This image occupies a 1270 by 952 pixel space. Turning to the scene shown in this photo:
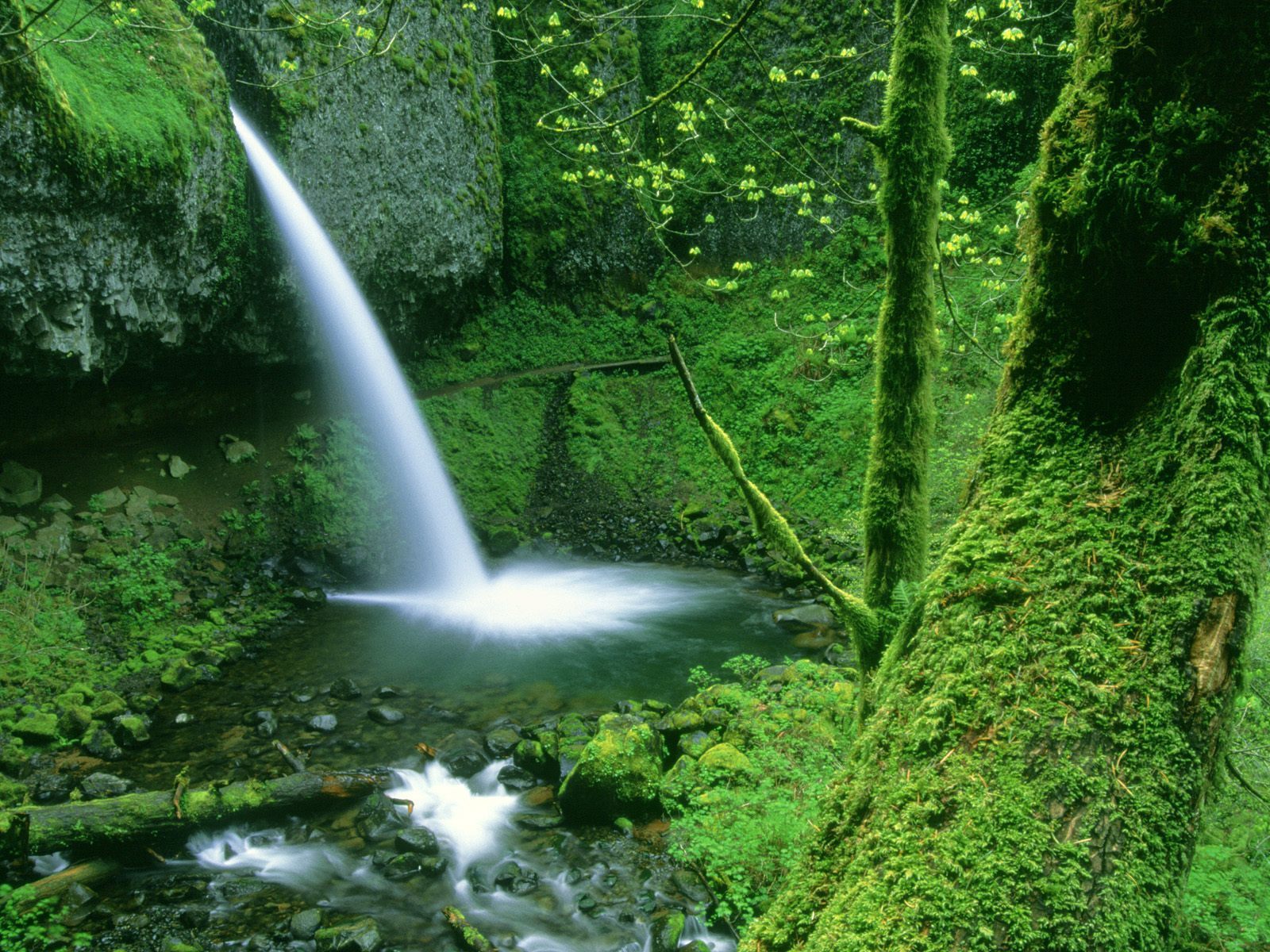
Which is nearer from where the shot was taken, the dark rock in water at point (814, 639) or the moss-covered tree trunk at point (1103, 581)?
the moss-covered tree trunk at point (1103, 581)

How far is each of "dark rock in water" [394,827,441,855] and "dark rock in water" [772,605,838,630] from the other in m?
5.09

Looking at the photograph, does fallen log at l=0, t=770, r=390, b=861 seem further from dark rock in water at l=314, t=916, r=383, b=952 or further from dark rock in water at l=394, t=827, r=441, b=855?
dark rock in water at l=314, t=916, r=383, b=952

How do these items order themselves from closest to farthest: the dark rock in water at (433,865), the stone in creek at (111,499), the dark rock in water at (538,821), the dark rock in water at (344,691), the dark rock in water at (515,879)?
1. the dark rock in water at (515,879)
2. the dark rock in water at (433,865)
3. the dark rock in water at (538,821)
4. the dark rock in water at (344,691)
5. the stone in creek at (111,499)

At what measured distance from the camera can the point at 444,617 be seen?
977cm

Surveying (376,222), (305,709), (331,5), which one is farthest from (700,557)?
(331,5)

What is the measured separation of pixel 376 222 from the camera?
11141 millimetres

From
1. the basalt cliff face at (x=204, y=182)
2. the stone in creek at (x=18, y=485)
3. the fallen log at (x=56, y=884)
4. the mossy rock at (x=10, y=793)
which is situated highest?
the basalt cliff face at (x=204, y=182)

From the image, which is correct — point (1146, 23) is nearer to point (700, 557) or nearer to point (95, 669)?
point (95, 669)

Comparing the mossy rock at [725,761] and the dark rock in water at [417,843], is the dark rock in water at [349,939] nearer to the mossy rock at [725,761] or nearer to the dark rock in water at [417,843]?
the dark rock in water at [417,843]

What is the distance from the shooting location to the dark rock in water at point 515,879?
15.9ft

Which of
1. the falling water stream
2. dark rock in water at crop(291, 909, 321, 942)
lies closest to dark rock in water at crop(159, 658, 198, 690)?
the falling water stream

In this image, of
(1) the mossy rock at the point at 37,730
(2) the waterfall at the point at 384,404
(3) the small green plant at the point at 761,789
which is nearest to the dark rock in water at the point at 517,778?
(3) the small green plant at the point at 761,789

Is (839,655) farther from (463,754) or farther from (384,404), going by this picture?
(384,404)

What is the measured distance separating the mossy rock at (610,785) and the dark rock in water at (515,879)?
0.58 metres
